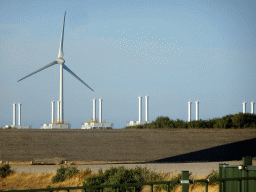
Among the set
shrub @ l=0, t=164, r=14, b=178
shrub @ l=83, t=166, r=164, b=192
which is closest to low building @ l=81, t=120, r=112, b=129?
shrub @ l=0, t=164, r=14, b=178

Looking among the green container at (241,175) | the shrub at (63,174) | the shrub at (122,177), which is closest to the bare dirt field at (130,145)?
the shrub at (63,174)

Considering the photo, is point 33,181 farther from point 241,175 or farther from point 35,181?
point 241,175

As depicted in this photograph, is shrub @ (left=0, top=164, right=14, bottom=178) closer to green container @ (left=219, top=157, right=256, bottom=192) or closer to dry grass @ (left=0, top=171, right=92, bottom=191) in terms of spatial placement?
dry grass @ (left=0, top=171, right=92, bottom=191)

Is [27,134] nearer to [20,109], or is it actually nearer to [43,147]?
[43,147]

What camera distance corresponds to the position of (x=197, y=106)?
72.1 metres

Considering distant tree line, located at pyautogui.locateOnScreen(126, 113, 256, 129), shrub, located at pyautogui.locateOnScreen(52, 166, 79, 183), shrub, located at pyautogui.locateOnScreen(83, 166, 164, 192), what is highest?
distant tree line, located at pyautogui.locateOnScreen(126, 113, 256, 129)

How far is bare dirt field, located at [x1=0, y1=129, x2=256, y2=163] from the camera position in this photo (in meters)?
39.4

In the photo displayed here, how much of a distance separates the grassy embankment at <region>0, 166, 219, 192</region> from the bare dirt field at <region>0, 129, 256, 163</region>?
1359 centimetres

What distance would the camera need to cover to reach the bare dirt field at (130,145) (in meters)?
39.4

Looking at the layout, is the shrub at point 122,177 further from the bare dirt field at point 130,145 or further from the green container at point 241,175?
the bare dirt field at point 130,145

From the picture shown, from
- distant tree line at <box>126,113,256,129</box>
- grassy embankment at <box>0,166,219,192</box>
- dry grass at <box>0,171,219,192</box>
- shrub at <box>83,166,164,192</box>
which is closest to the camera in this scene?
grassy embankment at <box>0,166,219,192</box>

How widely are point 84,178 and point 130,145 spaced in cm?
2107

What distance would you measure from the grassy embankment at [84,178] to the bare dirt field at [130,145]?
44.6 ft

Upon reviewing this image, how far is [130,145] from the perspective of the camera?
1642 inches
